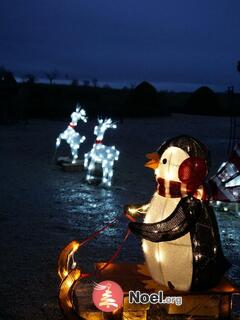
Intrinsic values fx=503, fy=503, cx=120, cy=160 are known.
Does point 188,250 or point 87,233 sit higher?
point 188,250

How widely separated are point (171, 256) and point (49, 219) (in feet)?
12.7

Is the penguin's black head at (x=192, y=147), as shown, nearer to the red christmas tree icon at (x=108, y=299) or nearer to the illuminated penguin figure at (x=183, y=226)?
the illuminated penguin figure at (x=183, y=226)

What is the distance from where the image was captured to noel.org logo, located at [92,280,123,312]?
3508 millimetres

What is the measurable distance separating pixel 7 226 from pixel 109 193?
2.55 metres

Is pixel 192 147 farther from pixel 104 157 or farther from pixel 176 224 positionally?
pixel 104 157

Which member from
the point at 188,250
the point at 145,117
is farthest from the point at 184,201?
the point at 145,117

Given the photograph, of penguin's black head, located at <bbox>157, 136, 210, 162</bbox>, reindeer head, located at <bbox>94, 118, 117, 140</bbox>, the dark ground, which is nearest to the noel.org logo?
the dark ground

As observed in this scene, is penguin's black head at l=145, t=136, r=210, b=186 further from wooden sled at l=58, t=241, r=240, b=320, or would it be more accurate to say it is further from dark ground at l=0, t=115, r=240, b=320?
dark ground at l=0, t=115, r=240, b=320

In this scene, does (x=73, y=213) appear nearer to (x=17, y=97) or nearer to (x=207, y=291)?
(x=207, y=291)

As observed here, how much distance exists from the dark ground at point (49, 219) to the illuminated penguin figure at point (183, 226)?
3.88 ft

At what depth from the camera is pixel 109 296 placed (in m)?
3.51

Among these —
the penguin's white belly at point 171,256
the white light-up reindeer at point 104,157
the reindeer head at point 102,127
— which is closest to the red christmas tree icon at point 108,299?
the penguin's white belly at point 171,256

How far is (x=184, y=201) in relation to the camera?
3578 millimetres

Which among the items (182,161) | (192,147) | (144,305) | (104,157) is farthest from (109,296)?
(104,157)
